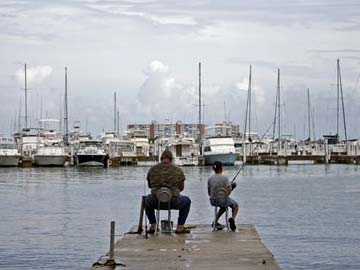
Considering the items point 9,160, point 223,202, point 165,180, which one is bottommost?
point 9,160

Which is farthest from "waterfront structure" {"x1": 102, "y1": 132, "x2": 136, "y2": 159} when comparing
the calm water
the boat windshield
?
the calm water

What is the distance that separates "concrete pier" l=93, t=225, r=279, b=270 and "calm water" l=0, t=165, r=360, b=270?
4.01 m

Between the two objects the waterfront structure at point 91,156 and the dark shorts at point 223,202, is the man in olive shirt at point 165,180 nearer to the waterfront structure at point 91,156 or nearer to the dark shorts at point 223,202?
the dark shorts at point 223,202

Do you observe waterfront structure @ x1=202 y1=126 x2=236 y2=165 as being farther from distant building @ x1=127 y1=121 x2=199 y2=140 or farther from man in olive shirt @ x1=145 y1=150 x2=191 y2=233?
man in olive shirt @ x1=145 y1=150 x2=191 y2=233

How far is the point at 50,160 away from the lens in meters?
106

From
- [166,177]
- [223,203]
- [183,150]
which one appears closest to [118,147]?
[183,150]

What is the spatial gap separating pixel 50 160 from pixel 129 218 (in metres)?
68.2

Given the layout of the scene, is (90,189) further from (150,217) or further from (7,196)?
(150,217)

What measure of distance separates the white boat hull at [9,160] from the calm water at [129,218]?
32.6 m

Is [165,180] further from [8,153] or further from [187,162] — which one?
[8,153]

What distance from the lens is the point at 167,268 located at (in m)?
15.0

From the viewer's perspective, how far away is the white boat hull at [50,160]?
10488cm

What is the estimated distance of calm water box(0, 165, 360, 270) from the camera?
2534 centimetres

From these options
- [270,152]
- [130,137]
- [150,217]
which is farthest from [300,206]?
[130,137]
